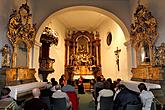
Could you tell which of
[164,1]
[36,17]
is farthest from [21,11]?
[164,1]

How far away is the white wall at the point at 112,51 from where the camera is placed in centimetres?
953

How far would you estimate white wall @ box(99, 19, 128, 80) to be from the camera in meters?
9.53

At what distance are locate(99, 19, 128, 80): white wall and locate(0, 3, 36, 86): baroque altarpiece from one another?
468 centimetres

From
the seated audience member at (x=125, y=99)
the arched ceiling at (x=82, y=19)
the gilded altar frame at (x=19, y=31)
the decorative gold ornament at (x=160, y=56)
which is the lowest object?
the seated audience member at (x=125, y=99)

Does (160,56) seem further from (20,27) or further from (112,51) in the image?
(112,51)

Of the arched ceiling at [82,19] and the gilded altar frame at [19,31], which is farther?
the arched ceiling at [82,19]

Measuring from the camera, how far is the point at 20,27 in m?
5.77

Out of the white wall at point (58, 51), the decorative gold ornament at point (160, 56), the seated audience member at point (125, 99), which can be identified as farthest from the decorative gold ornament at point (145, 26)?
the white wall at point (58, 51)

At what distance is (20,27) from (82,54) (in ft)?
27.1

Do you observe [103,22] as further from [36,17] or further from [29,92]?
[29,92]

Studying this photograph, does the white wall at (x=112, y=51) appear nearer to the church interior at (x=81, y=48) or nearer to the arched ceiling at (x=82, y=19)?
the church interior at (x=81, y=48)

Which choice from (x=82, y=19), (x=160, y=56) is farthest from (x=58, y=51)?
(x=160, y=56)

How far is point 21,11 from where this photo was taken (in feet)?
19.7

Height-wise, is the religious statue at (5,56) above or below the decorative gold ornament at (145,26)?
below
